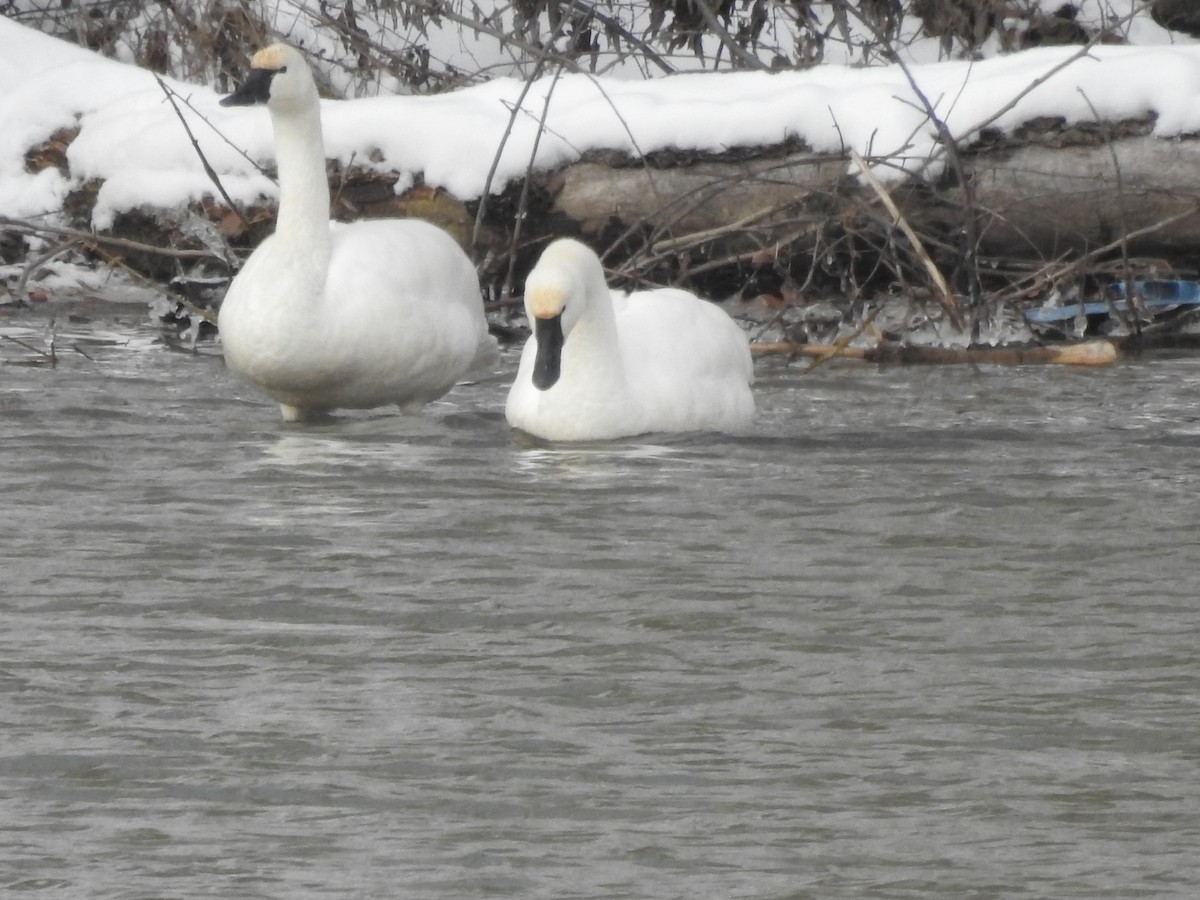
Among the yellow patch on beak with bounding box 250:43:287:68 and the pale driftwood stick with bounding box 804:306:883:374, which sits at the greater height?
the yellow patch on beak with bounding box 250:43:287:68

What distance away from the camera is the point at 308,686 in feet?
13.0

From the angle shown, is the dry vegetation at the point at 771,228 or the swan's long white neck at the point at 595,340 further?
the dry vegetation at the point at 771,228

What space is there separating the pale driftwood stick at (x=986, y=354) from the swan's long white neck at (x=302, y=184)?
1960mm

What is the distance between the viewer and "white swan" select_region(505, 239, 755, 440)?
22.5 ft

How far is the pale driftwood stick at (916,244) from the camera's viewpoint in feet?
28.0

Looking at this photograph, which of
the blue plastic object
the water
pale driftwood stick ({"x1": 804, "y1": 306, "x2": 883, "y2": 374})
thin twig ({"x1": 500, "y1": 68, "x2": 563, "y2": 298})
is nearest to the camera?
the water

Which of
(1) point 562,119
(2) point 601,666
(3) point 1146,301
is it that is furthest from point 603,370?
(3) point 1146,301

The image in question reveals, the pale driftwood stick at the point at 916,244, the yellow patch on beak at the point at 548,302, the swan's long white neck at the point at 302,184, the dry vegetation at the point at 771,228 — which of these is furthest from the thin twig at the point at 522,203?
the yellow patch on beak at the point at 548,302

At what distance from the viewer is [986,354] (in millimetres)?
8555

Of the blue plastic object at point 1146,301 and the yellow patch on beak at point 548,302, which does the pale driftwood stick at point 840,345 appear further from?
the yellow patch on beak at point 548,302

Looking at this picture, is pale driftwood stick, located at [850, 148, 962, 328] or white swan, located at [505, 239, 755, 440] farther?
pale driftwood stick, located at [850, 148, 962, 328]

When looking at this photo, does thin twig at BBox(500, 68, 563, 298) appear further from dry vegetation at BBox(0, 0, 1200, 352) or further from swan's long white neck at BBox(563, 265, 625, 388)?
swan's long white neck at BBox(563, 265, 625, 388)

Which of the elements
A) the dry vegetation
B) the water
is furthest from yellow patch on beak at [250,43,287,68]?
the dry vegetation

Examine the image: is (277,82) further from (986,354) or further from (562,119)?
(986,354)
